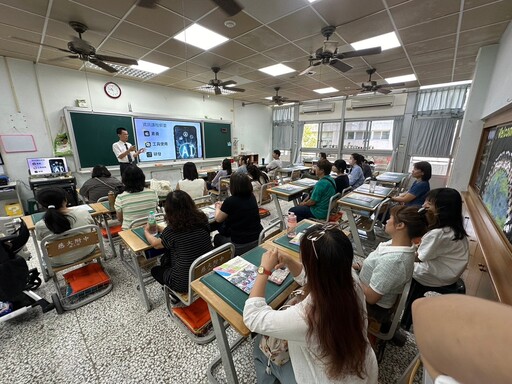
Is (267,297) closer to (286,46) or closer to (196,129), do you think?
(286,46)

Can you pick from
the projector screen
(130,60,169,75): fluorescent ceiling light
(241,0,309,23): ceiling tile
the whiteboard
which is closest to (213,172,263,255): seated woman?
(241,0,309,23): ceiling tile

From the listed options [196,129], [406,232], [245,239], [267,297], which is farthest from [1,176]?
[406,232]

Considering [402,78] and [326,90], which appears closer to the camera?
[402,78]

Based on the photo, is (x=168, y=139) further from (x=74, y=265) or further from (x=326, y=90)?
(x=326, y=90)

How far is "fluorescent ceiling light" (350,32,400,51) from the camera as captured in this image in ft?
9.66

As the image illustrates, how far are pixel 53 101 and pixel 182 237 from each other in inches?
201

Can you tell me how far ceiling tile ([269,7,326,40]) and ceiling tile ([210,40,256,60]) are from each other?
2.47 feet

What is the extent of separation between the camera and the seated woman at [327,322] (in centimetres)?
67

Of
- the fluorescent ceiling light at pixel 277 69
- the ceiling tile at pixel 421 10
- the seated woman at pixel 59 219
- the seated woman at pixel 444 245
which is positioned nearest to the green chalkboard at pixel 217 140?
the fluorescent ceiling light at pixel 277 69

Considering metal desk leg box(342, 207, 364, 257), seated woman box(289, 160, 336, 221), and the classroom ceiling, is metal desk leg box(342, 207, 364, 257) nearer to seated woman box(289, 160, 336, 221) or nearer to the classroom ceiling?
seated woman box(289, 160, 336, 221)

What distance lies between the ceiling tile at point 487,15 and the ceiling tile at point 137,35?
3963 mm

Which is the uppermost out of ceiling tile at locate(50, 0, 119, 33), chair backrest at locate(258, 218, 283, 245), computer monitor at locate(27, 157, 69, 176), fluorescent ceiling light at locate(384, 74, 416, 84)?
fluorescent ceiling light at locate(384, 74, 416, 84)

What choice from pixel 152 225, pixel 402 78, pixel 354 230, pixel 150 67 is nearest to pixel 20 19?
pixel 150 67

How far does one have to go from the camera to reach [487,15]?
2.41 metres
